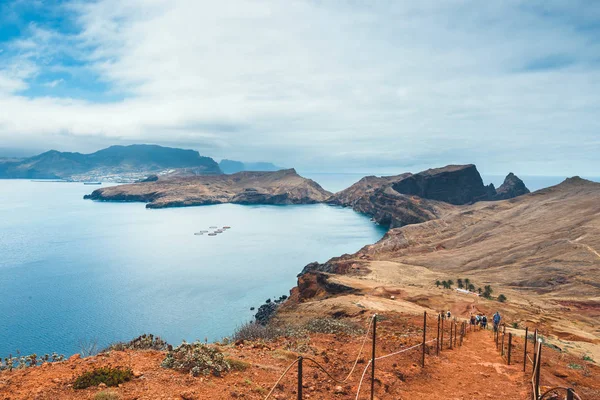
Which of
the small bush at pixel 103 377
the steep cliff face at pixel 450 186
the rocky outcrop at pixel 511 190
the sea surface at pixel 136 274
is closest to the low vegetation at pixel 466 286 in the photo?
the sea surface at pixel 136 274

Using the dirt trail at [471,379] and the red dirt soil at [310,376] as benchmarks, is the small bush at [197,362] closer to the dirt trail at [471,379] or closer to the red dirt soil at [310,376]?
the red dirt soil at [310,376]

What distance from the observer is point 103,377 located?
8.91 m

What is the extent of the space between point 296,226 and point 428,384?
135 metres

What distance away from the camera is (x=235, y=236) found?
118750 mm

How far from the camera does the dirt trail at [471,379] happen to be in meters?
11.1

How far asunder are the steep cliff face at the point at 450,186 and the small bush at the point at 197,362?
185m

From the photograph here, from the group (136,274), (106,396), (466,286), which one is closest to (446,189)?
(466,286)

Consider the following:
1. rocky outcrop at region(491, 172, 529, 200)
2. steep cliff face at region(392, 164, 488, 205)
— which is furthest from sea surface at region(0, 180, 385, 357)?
rocky outcrop at region(491, 172, 529, 200)

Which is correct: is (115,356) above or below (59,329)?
above

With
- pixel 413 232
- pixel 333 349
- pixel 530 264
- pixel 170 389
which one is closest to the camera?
pixel 170 389

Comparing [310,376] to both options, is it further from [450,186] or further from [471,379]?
[450,186]

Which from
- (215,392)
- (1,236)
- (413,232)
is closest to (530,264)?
(413,232)

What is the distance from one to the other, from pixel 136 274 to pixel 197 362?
215 ft

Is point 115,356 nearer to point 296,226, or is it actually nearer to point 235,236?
point 235,236
